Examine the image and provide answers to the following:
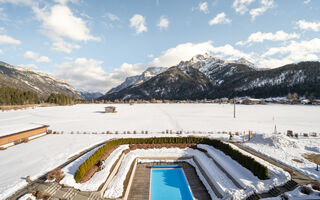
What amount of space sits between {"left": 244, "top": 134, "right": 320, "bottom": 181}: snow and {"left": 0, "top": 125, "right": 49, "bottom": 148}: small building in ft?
142

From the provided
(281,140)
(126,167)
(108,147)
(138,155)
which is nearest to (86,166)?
(126,167)

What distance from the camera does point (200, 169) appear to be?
21.3 metres

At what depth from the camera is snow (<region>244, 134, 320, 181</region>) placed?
1898 cm

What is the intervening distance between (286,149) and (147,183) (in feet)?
74.5

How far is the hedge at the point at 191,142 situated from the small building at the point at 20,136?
19949 mm

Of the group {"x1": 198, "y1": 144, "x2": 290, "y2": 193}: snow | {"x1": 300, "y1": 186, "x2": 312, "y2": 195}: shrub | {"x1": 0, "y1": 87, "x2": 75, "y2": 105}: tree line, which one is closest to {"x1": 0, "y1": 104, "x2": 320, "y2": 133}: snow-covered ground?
{"x1": 198, "y1": 144, "x2": 290, "y2": 193}: snow

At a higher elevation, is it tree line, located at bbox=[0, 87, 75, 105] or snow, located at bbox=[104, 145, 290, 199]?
tree line, located at bbox=[0, 87, 75, 105]

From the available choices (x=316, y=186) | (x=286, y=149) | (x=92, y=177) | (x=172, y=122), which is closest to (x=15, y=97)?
(x=172, y=122)

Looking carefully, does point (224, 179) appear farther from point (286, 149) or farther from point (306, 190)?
point (286, 149)

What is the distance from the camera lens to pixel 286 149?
80.1ft

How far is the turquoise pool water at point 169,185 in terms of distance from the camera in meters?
16.9

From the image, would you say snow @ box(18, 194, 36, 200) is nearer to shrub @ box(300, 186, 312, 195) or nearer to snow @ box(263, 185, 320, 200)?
snow @ box(263, 185, 320, 200)

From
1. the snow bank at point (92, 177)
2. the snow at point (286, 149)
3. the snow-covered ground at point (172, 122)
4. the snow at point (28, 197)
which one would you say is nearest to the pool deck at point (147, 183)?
the snow bank at point (92, 177)

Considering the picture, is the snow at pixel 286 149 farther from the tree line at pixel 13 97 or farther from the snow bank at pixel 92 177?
the tree line at pixel 13 97
